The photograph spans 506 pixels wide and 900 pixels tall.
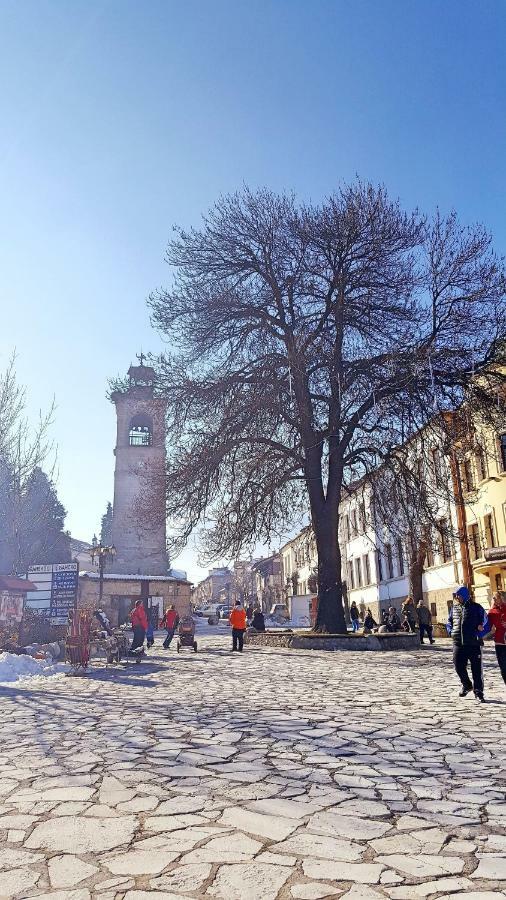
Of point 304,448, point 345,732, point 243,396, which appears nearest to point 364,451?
point 304,448

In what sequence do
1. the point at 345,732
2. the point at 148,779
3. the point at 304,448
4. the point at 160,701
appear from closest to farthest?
1. the point at 148,779
2. the point at 345,732
3. the point at 160,701
4. the point at 304,448

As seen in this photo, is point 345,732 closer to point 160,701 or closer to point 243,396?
point 160,701

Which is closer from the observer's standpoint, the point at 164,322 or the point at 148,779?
the point at 148,779

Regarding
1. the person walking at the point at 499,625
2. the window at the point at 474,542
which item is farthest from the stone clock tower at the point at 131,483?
the person walking at the point at 499,625

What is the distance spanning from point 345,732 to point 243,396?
14218 millimetres

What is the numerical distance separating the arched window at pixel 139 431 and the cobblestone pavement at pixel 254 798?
42.5m

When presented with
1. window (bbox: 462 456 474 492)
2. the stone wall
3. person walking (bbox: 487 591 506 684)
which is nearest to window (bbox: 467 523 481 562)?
window (bbox: 462 456 474 492)

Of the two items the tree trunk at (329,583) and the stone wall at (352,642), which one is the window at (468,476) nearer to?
the tree trunk at (329,583)

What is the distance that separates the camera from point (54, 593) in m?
21.0

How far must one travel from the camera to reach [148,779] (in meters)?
5.30

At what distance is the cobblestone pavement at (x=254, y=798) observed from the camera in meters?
3.40

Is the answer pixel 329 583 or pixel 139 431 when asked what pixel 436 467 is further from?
pixel 139 431

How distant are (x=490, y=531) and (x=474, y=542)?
4.81 ft

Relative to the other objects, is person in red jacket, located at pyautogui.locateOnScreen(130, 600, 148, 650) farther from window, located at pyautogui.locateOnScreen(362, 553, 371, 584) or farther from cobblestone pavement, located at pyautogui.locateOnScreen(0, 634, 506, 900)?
window, located at pyautogui.locateOnScreen(362, 553, 371, 584)
